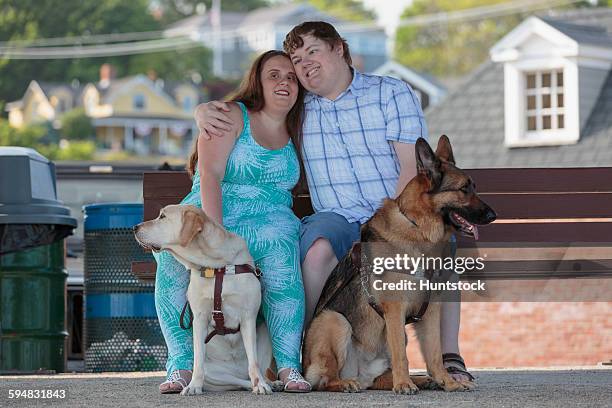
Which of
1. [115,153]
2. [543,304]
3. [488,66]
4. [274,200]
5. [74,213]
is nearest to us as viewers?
[274,200]

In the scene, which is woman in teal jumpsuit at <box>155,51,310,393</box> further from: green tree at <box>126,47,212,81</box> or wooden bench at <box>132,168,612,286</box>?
green tree at <box>126,47,212,81</box>

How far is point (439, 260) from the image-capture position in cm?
672

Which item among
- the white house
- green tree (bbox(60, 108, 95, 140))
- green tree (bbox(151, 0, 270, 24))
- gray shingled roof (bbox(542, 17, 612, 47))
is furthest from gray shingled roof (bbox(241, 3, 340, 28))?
gray shingled roof (bbox(542, 17, 612, 47))

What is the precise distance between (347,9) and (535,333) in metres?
100.0

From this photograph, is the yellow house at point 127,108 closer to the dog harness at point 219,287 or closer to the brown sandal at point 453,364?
the brown sandal at point 453,364

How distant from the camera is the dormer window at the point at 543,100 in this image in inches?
832

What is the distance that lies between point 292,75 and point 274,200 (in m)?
0.71

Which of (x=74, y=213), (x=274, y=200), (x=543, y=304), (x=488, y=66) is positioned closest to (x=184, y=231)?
(x=274, y=200)

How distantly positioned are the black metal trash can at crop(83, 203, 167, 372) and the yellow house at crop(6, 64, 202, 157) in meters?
78.5

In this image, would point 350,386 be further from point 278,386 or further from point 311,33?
point 311,33

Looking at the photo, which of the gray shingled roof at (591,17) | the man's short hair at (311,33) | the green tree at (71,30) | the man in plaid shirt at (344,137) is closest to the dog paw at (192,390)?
the man in plaid shirt at (344,137)

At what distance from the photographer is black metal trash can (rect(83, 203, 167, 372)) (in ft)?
31.2

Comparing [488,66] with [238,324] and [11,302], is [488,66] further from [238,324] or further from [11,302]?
[238,324]

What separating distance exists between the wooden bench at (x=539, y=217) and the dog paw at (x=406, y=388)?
62.6 inches
